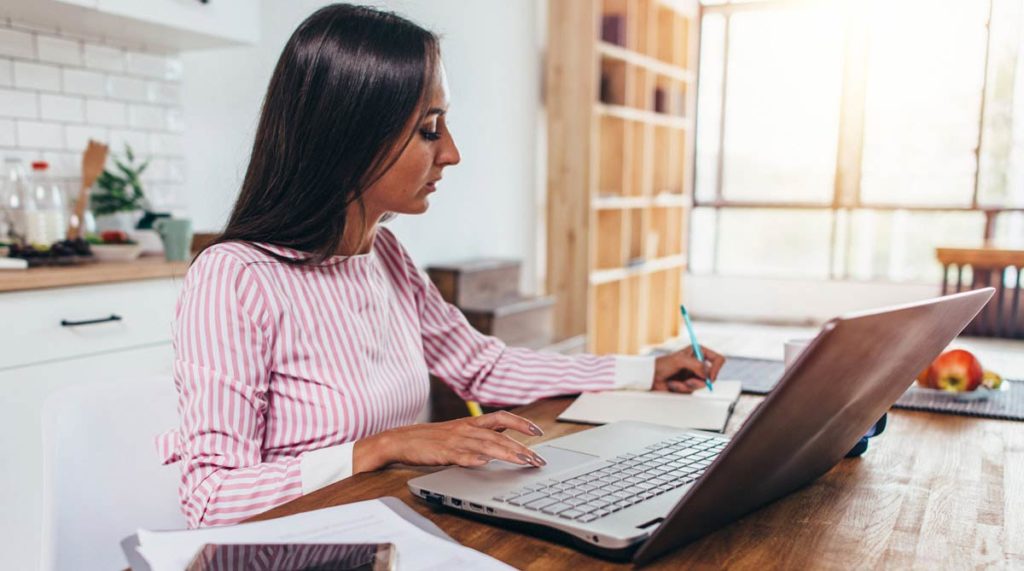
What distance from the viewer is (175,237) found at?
2.30m

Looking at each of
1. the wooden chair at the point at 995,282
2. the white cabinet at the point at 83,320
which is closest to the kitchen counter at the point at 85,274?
the white cabinet at the point at 83,320

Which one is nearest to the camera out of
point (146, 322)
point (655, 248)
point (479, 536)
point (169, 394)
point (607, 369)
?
point (479, 536)

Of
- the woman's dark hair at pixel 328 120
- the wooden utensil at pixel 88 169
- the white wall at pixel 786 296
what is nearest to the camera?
the woman's dark hair at pixel 328 120

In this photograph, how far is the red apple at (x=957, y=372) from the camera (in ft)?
4.62

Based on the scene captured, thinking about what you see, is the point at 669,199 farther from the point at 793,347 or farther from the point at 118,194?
the point at 793,347

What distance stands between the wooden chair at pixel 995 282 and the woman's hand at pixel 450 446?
4.72 metres

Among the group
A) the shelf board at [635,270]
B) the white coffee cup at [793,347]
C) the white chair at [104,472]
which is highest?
the white coffee cup at [793,347]

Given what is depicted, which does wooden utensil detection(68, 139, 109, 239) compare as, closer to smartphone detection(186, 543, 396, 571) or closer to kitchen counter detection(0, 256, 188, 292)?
kitchen counter detection(0, 256, 188, 292)

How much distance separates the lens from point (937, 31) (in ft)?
20.7

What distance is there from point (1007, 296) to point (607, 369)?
5571 mm

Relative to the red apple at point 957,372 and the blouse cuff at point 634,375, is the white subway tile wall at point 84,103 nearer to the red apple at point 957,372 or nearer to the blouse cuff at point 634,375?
the blouse cuff at point 634,375

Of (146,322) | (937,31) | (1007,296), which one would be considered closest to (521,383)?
(146,322)

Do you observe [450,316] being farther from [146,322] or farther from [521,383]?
[146,322]

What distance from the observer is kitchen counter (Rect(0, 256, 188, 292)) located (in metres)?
1.86
